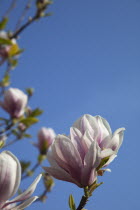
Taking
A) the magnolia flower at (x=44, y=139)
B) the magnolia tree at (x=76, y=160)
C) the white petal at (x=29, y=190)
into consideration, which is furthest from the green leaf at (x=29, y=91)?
the white petal at (x=29, y=190)

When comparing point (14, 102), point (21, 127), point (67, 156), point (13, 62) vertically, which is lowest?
point (67, 156)

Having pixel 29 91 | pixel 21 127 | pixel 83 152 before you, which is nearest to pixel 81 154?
pixel 83 152

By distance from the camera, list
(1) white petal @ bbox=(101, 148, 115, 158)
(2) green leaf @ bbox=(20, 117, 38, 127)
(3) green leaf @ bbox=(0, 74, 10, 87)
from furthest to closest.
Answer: (3) green leaf @ bbox=(0, 74, 10, 87) → (2) green leaf @ bbox=(20, 117, 38, 127) → (1) white petal @ bbox=(101, 148, 115, 158)

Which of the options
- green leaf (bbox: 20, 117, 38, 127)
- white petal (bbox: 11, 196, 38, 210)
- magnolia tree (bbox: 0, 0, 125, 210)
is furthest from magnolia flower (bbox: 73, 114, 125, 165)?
green leaf (bbox: 20, 117, 38, 127)

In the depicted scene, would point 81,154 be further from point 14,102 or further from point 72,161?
point 14,102

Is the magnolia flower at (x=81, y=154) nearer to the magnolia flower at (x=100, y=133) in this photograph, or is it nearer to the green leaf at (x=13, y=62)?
the magnolia flower at (x=100, y=133)

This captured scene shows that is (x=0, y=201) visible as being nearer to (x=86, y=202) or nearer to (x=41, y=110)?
(x=86, y=202)

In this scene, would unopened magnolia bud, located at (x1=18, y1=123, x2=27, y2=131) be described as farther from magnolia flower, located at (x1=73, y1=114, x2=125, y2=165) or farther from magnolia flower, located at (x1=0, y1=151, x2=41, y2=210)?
magnolia flower, located at (x1=0, y1=151, x2=41, y2=210)
